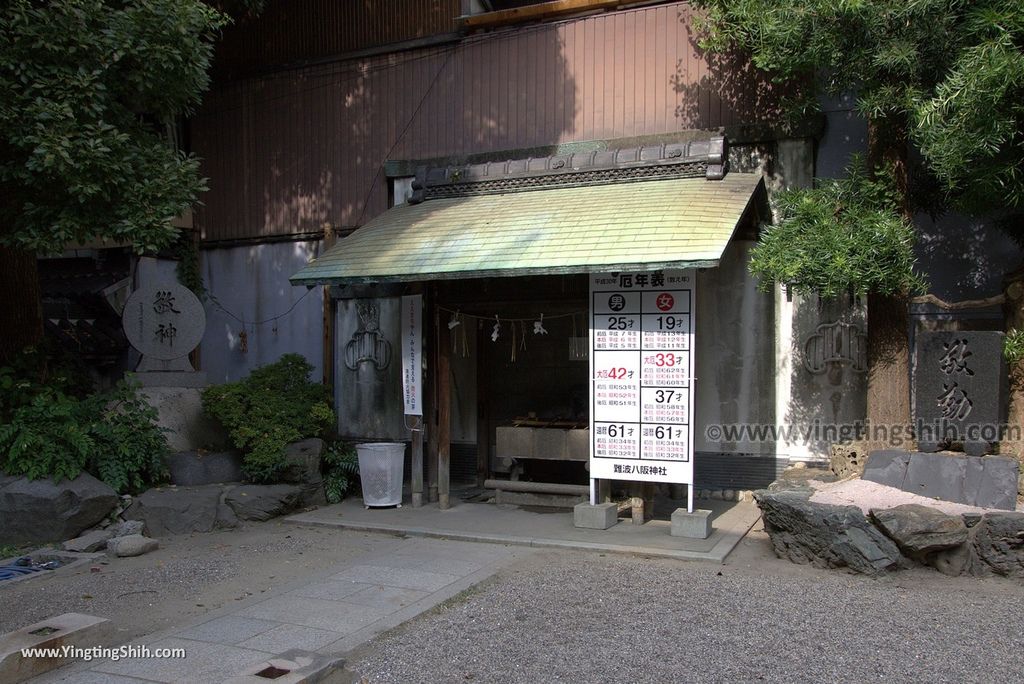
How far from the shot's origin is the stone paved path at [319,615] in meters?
5.62

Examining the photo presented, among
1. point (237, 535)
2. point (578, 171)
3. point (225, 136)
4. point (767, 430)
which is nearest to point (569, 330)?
point (578, 171)

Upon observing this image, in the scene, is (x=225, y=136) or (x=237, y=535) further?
(x=225, y=136)

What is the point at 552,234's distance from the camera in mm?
9266

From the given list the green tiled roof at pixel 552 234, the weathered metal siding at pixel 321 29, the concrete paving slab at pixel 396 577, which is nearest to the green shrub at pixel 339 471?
the green tiled roof at pixel 552 234

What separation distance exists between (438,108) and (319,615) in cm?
839

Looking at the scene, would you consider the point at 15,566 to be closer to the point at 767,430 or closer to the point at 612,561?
the point at 612,561

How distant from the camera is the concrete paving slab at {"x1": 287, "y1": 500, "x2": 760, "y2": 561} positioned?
331 inches

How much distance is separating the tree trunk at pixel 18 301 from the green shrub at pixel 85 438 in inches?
42.0

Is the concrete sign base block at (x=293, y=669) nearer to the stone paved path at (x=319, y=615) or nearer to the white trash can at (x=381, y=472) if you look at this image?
the stone paved path at (x=319, y=615)

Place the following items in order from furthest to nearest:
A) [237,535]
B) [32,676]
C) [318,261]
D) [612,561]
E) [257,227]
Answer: [257,227]
[318,261]
[237,535]
[612,561]
[32,676]

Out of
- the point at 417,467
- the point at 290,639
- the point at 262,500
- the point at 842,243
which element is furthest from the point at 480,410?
the point at 290,639

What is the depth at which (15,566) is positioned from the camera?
8.44m

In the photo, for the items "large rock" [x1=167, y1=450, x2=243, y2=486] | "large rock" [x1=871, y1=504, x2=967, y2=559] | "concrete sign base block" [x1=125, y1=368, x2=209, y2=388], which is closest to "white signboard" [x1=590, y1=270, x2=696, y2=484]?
"large rock" [x1=871, y1=504, x2=967, y2=559]

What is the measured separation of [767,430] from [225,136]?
10477 millimetres
